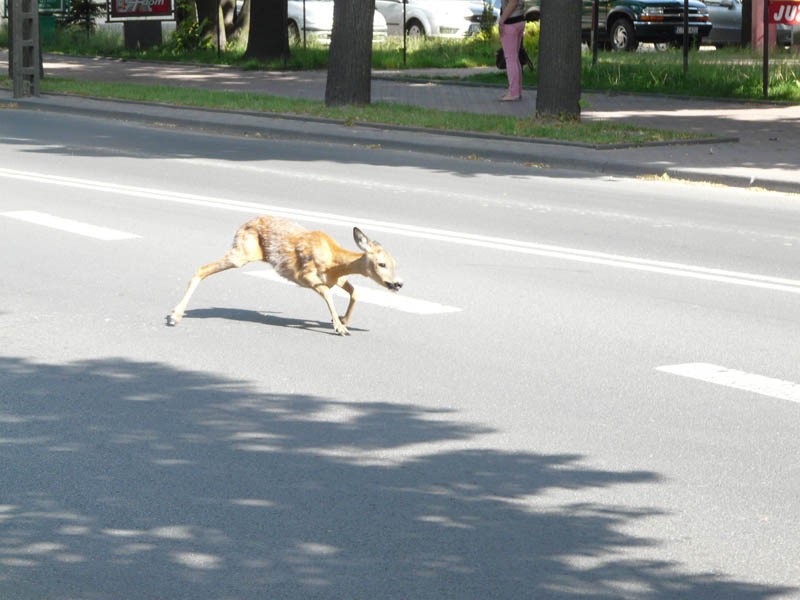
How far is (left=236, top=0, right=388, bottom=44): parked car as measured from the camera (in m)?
41.9

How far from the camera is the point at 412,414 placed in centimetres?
691

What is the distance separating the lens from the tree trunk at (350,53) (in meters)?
22.8

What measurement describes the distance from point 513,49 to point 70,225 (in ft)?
42.0

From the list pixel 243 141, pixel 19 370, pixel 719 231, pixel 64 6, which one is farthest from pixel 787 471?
pixel 64 6

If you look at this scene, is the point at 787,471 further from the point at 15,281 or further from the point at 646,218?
the point at 646,218

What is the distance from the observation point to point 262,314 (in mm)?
9195

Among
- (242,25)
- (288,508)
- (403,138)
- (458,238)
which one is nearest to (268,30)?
(242,25)

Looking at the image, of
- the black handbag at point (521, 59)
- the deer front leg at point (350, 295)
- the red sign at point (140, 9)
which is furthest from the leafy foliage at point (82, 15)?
the deer front leg at point (350, 295)

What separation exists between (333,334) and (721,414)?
2.56 meters

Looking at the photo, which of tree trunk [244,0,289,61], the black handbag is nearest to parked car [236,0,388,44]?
tree trunk [244,0,289,61]

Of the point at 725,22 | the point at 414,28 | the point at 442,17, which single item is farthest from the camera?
A: the point at 414,28

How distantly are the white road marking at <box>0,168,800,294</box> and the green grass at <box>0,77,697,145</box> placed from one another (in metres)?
6.08

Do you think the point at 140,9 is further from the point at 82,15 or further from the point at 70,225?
the point at 70,225

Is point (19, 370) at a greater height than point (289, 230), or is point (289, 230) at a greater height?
point (289, 230)
